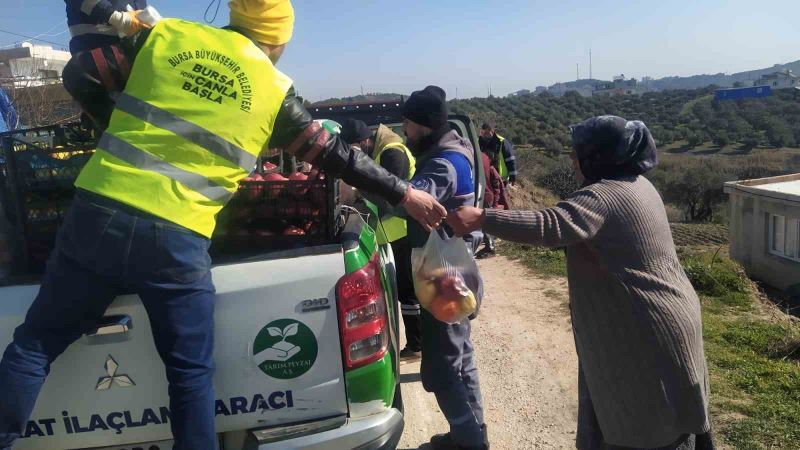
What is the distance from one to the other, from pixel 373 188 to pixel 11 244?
167 cm

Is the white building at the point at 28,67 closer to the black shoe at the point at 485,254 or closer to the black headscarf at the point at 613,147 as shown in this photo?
the black headscarf at the point at 613,147

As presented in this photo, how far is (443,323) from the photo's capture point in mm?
3496

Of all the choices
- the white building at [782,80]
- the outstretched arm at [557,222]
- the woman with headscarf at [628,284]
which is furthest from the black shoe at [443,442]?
the white building at [782,80]

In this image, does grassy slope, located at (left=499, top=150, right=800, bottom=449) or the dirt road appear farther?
the dirt road

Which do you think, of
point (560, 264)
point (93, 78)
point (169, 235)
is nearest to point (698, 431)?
point (169, 235)

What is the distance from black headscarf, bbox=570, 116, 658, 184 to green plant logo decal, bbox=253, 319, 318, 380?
1274mm

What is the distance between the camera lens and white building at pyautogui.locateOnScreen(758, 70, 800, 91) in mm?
75938

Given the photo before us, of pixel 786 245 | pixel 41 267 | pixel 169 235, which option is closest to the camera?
pixel 169 235

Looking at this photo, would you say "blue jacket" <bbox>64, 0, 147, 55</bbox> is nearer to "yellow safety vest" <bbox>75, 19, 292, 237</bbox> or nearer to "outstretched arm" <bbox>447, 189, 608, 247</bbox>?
"yellow safety vest" <bbox>75, 19, 292, 237</bbox>

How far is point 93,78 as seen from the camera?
2.54m

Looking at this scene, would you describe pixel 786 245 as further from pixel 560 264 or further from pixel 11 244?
pixel 11 244

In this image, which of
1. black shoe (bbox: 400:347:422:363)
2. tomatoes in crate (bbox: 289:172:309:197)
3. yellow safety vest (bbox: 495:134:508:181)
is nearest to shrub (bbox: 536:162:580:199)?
yellow safety vest (bbox: 495:134:508:181)

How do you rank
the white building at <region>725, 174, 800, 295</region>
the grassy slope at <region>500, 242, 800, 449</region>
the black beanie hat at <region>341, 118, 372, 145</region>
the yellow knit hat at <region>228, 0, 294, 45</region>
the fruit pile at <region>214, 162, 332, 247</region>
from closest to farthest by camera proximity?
the yellow knit hat at <region>228, 0, 294, 45</region> → the fruit pile at <region>214, 162, 332, 247</region> → the grassy slope at <region>500, 242, 800, 449</region> → the black beanie hat at <region>341, 118, 372, 145</region> → the white building at <region>725, 174, 800, 295</region>

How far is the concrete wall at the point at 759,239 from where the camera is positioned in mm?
9367
